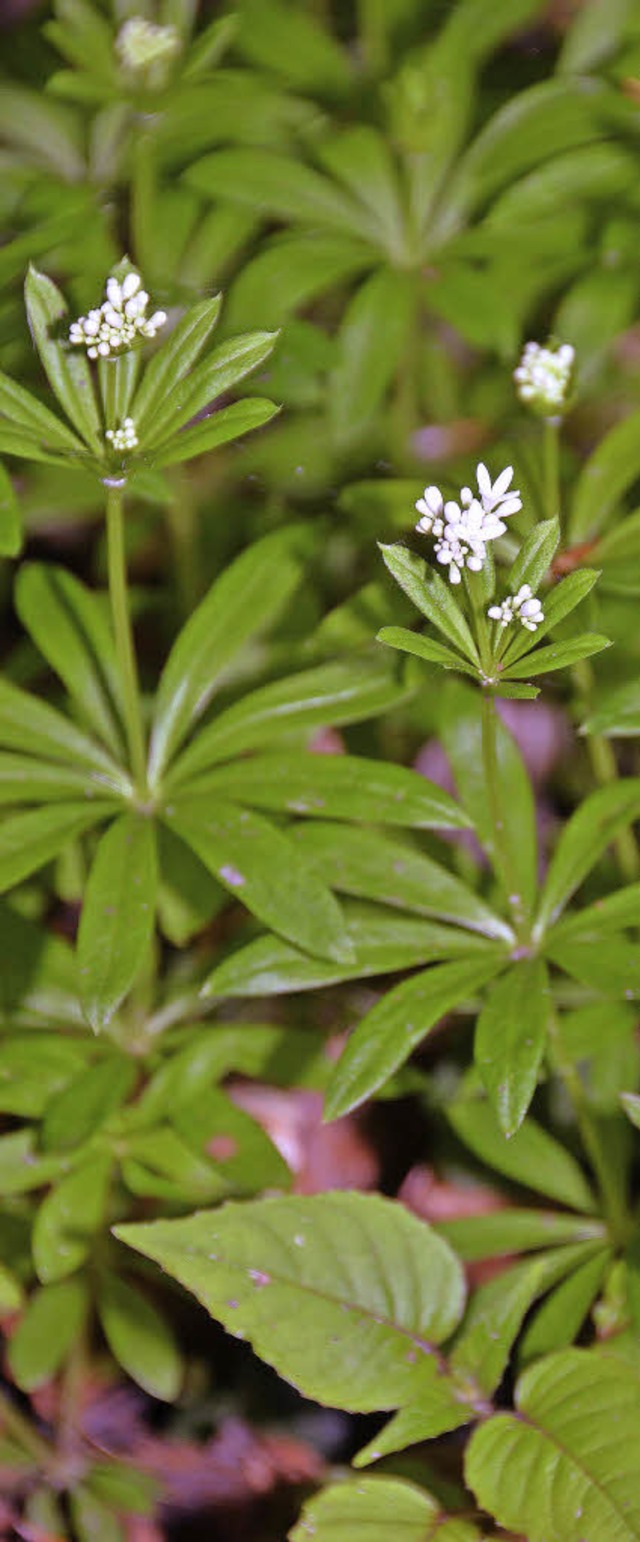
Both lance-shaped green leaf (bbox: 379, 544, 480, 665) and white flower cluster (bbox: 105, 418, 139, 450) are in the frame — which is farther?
white flower cluster (bbox: 105, 418, 139, 450)

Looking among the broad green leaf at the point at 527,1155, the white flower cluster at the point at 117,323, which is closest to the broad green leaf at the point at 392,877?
the broad green leaf at the point at 527,1155

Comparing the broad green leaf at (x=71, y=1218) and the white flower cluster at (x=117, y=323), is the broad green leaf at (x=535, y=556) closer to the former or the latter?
the white flower cluster at (x=117, y=323)

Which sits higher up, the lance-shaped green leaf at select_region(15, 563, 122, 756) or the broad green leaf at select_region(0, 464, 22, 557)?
the broad green leaf at select_region(0, 464, 22, 557)

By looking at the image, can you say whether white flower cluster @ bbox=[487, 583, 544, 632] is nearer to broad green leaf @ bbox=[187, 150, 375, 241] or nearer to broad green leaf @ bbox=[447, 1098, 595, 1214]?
broad green leaf @ bbox=[447, 1098, 595, 1214]

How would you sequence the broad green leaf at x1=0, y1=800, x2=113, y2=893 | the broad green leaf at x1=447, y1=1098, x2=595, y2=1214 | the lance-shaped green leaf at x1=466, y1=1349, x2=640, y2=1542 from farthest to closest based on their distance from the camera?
the broad green leaf at x1=447, y1=1098, x2=595, y2=1214, the broad green leaf at x1=0, y1=800, x2=113, y2=893, the lance-shaped green leaf at x1=466, y1=1349, x2=640, y2=1542

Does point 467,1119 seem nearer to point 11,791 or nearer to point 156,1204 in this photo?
point 156,1204

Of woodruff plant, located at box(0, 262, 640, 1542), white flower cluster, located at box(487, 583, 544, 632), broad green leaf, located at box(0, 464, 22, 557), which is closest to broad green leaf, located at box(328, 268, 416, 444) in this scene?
woodruff plant, located at box(0, 262, 640, 1542)

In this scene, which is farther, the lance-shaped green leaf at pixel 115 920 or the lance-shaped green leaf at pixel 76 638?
the lance-shaped green leaf at pixel 76 638

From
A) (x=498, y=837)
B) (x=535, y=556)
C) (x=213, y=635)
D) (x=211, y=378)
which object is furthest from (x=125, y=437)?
(x=498, y=837)
